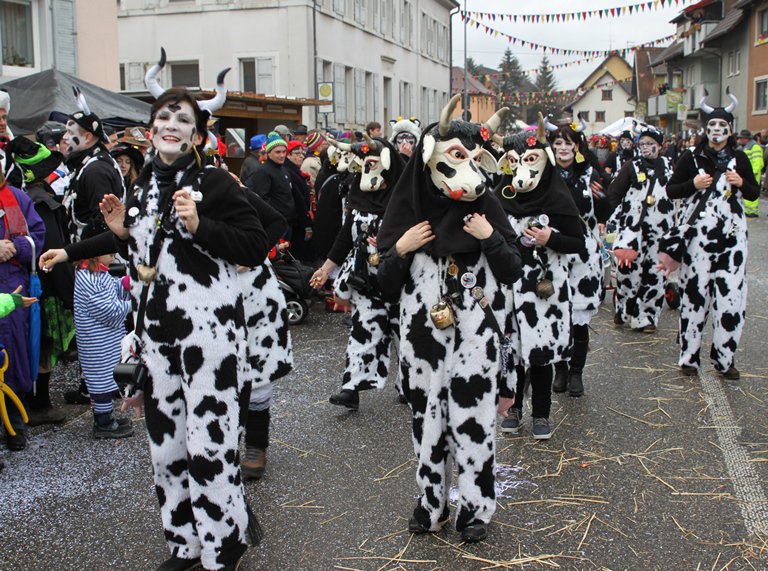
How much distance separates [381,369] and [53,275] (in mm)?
2515

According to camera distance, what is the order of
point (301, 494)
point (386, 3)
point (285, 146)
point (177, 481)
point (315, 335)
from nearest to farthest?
point (177, 481), point (301, 494), point (315, 335), point (285, 146), point (386, 3)

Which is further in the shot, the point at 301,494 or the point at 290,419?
the point at 290,419

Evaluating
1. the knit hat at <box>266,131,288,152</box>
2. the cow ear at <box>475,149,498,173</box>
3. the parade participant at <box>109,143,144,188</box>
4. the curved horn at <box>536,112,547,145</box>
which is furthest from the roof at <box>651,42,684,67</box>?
the cow ear at <box>475,149,498,173</box>

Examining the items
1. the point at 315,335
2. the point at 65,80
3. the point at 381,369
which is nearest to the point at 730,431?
the point at 381,369

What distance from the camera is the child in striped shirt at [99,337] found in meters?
5.80

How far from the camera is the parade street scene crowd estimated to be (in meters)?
3.69

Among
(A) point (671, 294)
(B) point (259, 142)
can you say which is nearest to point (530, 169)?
(A) point (671, 294)

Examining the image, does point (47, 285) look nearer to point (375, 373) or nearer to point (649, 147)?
point (375, 373)

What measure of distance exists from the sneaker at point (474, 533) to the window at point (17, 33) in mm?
12663

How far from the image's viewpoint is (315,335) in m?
9.26

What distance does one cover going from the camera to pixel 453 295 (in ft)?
13.0

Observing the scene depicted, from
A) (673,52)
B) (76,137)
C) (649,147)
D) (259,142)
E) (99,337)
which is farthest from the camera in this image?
(673,52)

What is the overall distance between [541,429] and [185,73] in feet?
87.4

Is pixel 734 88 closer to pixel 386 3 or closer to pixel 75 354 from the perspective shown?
pixel 386 3
